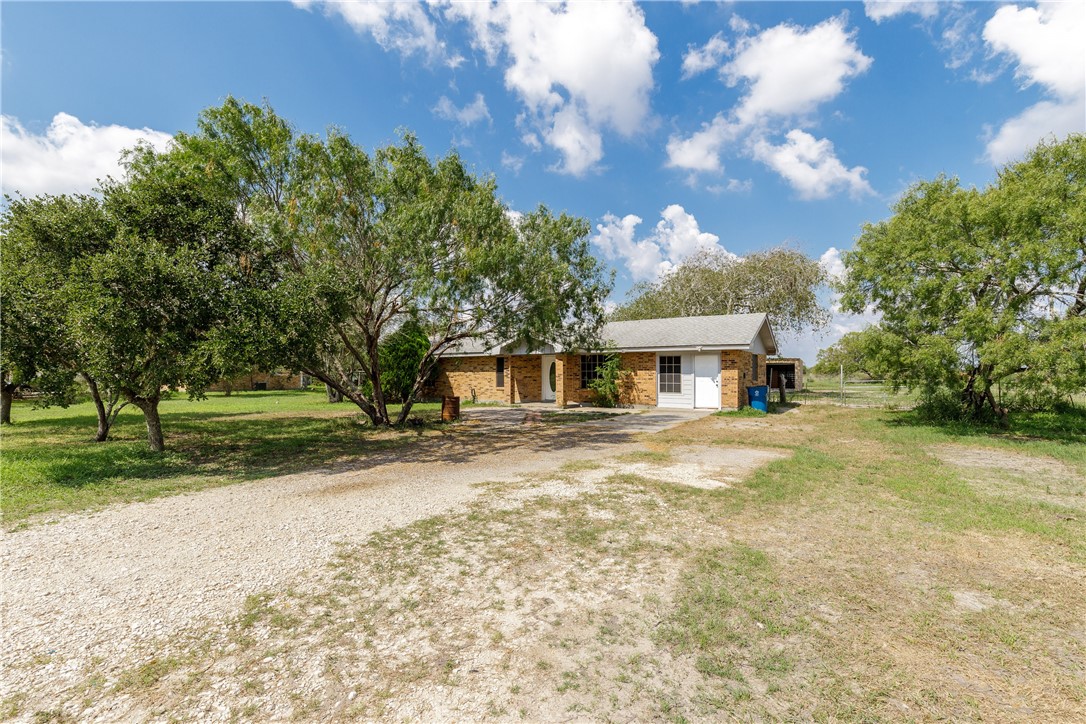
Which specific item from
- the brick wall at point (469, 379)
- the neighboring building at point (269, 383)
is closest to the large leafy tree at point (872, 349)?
the brick wall at point (469, 379)

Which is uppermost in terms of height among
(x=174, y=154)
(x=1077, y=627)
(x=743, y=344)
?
(x=174, y=154)

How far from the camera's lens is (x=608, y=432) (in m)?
12.4

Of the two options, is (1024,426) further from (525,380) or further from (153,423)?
(153,423)

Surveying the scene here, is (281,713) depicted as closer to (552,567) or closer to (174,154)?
(552,567)

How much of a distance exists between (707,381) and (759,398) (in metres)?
1.95

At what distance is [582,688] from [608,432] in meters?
10.0

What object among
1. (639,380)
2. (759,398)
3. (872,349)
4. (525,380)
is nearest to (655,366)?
(639,380)

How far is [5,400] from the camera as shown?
538 inches

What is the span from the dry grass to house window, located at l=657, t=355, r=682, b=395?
12.7 m

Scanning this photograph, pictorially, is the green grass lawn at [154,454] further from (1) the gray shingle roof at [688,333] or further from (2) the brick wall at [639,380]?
(2) the brick wall at [639,380]

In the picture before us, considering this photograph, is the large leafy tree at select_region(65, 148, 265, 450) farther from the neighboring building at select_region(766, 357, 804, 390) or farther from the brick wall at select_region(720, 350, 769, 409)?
the neighboring building at select_region(766, 357, 804, 390)

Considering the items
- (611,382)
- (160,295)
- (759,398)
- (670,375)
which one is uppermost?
(160,295)

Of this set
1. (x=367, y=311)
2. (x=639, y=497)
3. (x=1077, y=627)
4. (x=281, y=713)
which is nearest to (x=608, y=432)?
(x=639, y=497)

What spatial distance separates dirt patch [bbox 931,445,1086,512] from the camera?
6.12 meters
